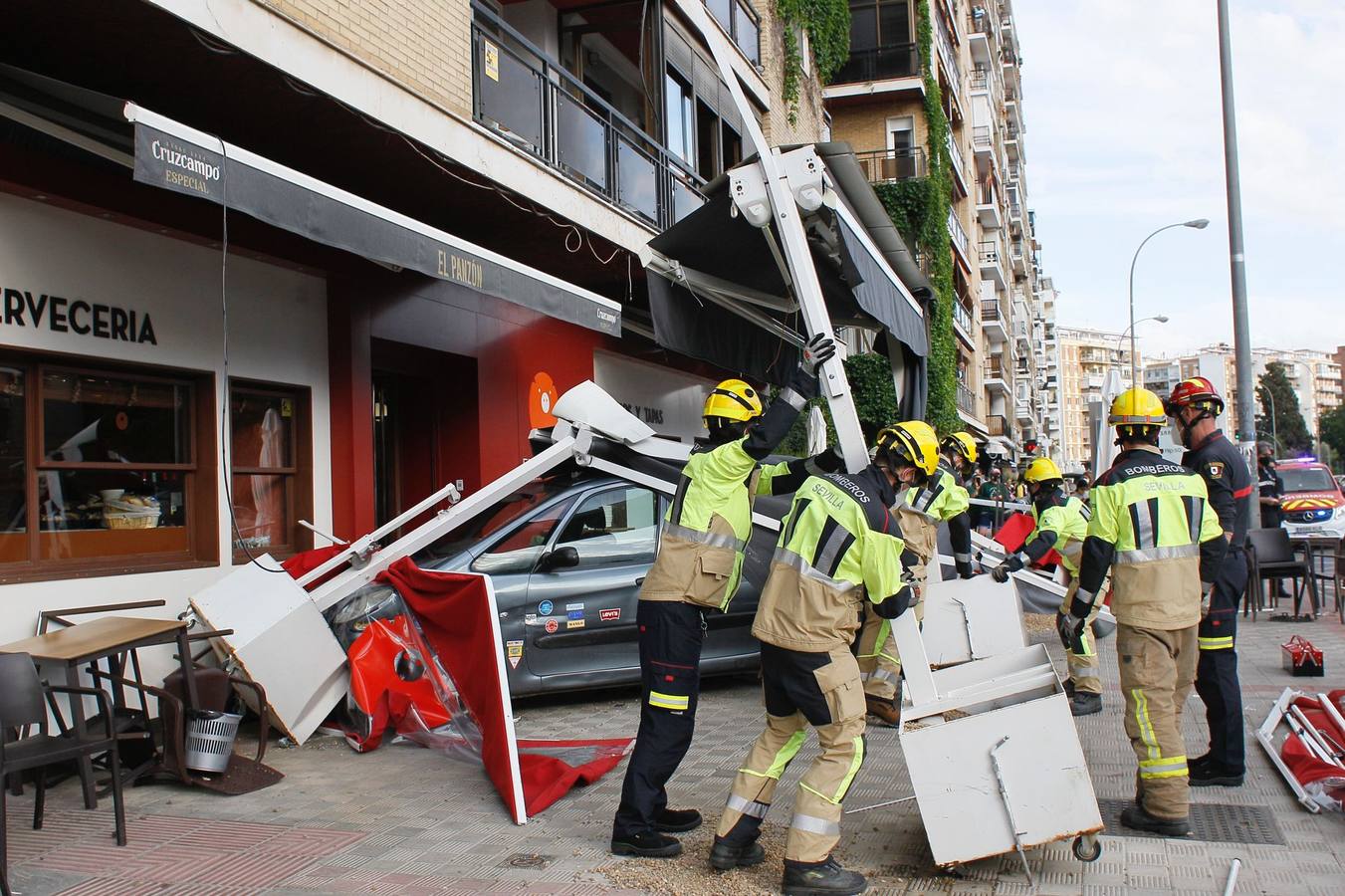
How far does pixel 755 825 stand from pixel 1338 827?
98.6 inches

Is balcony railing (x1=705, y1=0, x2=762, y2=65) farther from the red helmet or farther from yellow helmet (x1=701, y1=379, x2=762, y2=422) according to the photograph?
yellow helmet (x1=701, y1=379, x2=762, y2=422)

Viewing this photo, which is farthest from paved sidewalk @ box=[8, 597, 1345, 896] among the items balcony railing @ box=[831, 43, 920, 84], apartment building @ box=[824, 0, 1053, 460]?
balcony railing @ box=[831, 43, 920, 84]

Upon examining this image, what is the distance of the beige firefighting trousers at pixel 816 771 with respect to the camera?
3.86m

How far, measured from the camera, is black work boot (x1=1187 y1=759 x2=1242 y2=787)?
5.04 m

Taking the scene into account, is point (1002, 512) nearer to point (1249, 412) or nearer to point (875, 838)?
point (1249, 412)

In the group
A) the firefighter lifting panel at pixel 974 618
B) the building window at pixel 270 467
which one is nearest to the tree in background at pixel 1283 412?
the firefighter lifting panel at pixel 974 618

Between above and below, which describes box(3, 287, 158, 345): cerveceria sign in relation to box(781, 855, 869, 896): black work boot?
above

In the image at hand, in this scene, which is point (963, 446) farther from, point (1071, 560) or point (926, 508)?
point (926, 508)

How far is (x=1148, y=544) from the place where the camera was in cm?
464

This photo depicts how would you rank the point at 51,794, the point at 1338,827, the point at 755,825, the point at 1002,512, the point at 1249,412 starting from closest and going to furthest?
the point at 755,825 → the point at 1338,827 → the point at 51,794 → the point at 1249,412 → the point at 1002,512

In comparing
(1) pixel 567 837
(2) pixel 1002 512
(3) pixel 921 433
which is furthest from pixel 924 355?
(2) pixel 1002 512

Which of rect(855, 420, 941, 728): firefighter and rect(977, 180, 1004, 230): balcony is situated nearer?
rect(855, 420, 941, 728): firefighter

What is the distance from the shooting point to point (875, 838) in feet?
14.7

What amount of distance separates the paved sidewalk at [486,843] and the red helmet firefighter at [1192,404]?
181 cm
